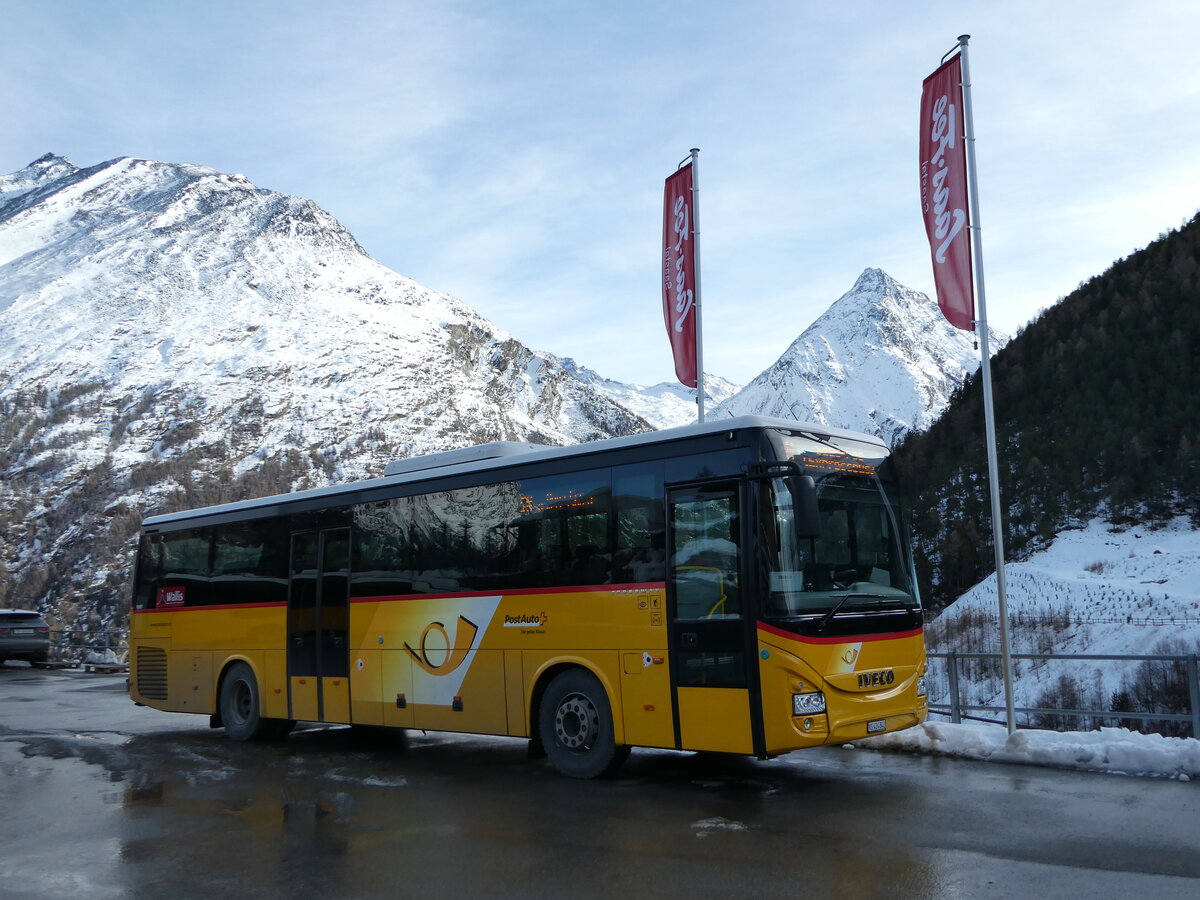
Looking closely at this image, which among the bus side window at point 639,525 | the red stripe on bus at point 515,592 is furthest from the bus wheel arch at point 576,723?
the bus side window at point 639,525

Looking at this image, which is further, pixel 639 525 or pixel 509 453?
pixel 509 453

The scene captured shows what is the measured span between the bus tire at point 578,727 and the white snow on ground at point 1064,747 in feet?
10.5

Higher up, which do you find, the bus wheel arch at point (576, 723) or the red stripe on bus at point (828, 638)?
the red stripe on bus at point (828, 638)

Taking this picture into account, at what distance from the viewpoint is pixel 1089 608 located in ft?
119

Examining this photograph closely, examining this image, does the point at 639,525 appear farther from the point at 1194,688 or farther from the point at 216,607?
the point at 216,607

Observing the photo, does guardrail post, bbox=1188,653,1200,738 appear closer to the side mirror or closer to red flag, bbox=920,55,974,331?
red flag, bbox=920,55,974,331

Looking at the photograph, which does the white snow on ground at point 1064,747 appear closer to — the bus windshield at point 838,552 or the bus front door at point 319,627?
the bus windshield at point 838,552

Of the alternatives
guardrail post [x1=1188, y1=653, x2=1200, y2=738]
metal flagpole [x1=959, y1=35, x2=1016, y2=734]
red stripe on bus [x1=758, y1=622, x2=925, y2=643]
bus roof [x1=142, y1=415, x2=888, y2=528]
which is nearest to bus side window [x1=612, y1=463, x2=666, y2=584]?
bus roof [x1=142, y1=415, x2=888, y2=528]

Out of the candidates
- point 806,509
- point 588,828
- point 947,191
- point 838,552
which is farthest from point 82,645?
point 806,509

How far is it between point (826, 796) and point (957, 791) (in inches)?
42.2

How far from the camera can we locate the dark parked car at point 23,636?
2777 cm

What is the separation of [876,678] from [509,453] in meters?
4.50

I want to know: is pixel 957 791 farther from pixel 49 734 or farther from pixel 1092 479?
pixel 1092 479

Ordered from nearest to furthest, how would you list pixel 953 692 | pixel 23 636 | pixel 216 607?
pixel 953 692
pixel 216 607
pixel 23 636
